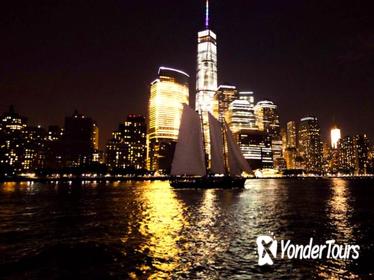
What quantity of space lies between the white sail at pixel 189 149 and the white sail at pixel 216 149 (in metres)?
3.78

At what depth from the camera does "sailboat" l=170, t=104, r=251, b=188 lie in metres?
92.8

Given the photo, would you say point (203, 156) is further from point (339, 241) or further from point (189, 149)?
point (339, 241)

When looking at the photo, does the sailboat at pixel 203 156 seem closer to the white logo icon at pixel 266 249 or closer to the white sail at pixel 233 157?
the white sail at pixel 233 157

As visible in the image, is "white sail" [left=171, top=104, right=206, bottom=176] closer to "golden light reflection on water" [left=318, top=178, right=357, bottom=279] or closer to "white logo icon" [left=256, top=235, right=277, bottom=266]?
"golden light reflection on water" [left=318, top=178, right=357, bottom=279]

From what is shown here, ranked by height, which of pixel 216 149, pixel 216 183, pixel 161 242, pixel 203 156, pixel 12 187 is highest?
pixel 216 149

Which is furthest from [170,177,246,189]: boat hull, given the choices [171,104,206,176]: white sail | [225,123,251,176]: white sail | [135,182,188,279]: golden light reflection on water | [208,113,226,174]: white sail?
[135,182,188,279]: golden light reflection on water

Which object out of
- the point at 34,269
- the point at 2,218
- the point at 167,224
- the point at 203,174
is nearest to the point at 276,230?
the point at 167,224

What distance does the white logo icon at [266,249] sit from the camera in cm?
2041

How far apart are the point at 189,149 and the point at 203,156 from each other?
16.6 feet

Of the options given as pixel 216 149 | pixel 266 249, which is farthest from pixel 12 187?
pixel 266 249

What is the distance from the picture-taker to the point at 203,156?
316ft

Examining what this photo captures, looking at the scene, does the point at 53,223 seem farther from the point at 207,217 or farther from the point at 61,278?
the point at 61,278

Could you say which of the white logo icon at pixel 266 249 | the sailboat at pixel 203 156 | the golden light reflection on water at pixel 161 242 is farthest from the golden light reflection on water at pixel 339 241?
the sailboat at pixel 203 156

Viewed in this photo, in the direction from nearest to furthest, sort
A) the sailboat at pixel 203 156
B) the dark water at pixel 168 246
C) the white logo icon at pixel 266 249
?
the dark water at pixel 168 246, the white logo icon at pixel 266 249, the sailboat at pixel 203 156
